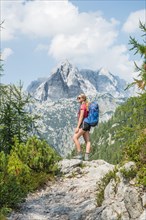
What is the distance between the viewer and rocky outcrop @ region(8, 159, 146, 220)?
25.4ft

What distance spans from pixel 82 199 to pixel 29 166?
2984 millimetres

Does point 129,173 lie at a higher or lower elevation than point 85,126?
lower

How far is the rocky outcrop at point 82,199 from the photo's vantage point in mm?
7742

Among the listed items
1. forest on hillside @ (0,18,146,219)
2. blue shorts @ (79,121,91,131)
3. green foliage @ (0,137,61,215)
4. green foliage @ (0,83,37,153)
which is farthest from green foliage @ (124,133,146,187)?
green foliage @ (0,83,37,153)

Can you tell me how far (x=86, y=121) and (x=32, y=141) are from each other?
2443 mm

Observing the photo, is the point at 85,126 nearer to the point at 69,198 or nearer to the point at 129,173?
the point at 69,198

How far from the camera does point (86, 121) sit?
14367 mm

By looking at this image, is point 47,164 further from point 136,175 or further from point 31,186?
point 136,175

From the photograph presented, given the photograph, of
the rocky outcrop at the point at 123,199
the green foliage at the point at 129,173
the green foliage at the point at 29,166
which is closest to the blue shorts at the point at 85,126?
the green foliage at the point at 29,166

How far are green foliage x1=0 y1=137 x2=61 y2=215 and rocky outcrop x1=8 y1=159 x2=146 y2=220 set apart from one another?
15.0 inches

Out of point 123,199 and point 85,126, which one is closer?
point 123,199

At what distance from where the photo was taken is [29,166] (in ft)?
42.1

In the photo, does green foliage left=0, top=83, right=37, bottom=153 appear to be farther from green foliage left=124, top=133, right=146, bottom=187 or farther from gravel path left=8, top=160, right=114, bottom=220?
green foliage left=124, top=133, right=146, bottom=187

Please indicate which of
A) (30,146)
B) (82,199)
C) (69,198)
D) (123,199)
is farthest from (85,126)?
(123,199)
